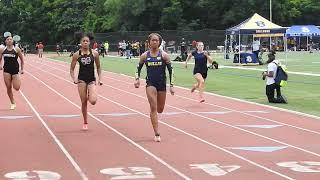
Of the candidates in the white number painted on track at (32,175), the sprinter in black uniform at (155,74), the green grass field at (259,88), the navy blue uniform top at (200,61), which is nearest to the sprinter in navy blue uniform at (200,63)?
the navy blue uniform top at (200,61)

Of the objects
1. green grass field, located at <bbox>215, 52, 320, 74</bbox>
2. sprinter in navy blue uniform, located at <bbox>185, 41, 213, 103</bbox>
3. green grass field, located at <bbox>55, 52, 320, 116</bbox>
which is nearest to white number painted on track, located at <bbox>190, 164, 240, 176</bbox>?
green grass field, located at <bbox>55, 52, 320, 116</bbox>

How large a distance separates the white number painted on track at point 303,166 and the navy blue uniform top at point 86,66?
189 inches

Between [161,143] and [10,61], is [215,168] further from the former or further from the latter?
[10,61]

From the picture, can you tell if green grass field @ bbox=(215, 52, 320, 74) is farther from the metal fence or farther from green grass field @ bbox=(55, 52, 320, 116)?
the metal fence

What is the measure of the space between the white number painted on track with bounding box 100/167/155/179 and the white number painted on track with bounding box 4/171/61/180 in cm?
65

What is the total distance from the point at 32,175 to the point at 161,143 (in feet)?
10.3

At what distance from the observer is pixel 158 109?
1142cm

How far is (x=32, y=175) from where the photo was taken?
324 inches

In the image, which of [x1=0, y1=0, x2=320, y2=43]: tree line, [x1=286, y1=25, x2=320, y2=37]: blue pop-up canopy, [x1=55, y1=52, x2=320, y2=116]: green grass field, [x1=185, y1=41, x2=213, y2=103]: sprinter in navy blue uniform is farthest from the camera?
[x1=0, y1=0, x2=320, y2=43]: tree line

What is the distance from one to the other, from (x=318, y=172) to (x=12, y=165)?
163 inches

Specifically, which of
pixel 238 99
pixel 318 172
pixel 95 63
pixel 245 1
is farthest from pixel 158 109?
pixel 245 1

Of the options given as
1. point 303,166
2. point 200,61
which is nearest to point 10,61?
point 200,61

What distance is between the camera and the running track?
848cm

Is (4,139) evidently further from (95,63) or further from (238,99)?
(238,99)
